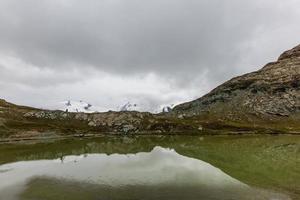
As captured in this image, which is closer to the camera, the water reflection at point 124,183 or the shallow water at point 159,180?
the water reflection at point 124,183

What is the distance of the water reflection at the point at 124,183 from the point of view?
141ft

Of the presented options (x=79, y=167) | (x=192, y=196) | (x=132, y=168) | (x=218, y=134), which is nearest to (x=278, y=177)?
(x=192, y=196)

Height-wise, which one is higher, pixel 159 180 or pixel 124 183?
pixel 159 180

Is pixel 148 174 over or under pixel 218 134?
under

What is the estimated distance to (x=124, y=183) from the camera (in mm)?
50500

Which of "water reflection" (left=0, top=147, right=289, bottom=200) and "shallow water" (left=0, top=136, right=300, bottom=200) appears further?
"shallow water" (left=0, top=136, right=300, bottom=200)

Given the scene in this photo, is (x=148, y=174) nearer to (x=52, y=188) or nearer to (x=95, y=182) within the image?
(x=95, y=182)

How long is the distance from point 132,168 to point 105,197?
85.0 ft

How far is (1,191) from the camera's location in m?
47.5

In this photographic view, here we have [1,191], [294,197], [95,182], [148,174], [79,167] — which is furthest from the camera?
[79,167]

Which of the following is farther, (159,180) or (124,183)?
(159,180)

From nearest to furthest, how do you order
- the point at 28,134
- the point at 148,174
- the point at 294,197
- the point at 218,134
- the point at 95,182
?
the point at 294,197
the point at 95,182
the point at 148,174
the point at 28,134
the point at 218,134

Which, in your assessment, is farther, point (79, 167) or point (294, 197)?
point (79, 167)

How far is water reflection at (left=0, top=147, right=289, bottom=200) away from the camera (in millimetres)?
42938
